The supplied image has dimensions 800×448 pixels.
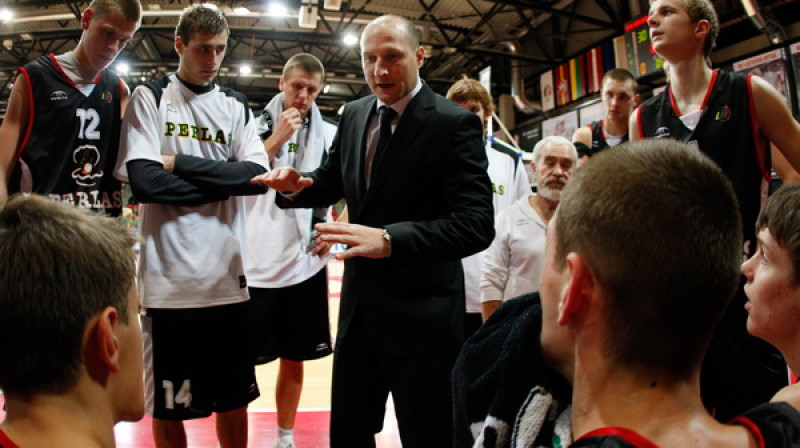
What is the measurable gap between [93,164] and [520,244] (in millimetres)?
2221

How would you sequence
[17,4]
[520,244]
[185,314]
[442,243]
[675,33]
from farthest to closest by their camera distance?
[17,4] < [520,244] < [185,314] < [675,33] < [442,243]

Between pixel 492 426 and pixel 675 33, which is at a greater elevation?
pixel 675 33

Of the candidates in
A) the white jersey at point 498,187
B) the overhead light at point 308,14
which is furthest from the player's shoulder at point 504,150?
the overhead light at point 308,14

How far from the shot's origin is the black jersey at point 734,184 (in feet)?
6.86

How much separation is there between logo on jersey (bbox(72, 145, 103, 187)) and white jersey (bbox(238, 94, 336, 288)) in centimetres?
82

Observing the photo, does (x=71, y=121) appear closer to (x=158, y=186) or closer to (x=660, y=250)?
(x=158, y=186)

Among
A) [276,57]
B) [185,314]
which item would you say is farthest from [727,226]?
[276,57]

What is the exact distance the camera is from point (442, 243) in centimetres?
205

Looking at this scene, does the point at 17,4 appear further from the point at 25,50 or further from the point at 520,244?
the point at 520,244

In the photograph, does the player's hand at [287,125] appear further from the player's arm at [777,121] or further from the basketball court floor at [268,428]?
the player's arm at [777,121]

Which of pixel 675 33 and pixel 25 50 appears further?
pixel 25 50

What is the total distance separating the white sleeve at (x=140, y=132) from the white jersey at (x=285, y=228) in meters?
0.81

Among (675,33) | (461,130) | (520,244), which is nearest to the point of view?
(461,130)

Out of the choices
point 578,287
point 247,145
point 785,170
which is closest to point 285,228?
point 247,145
